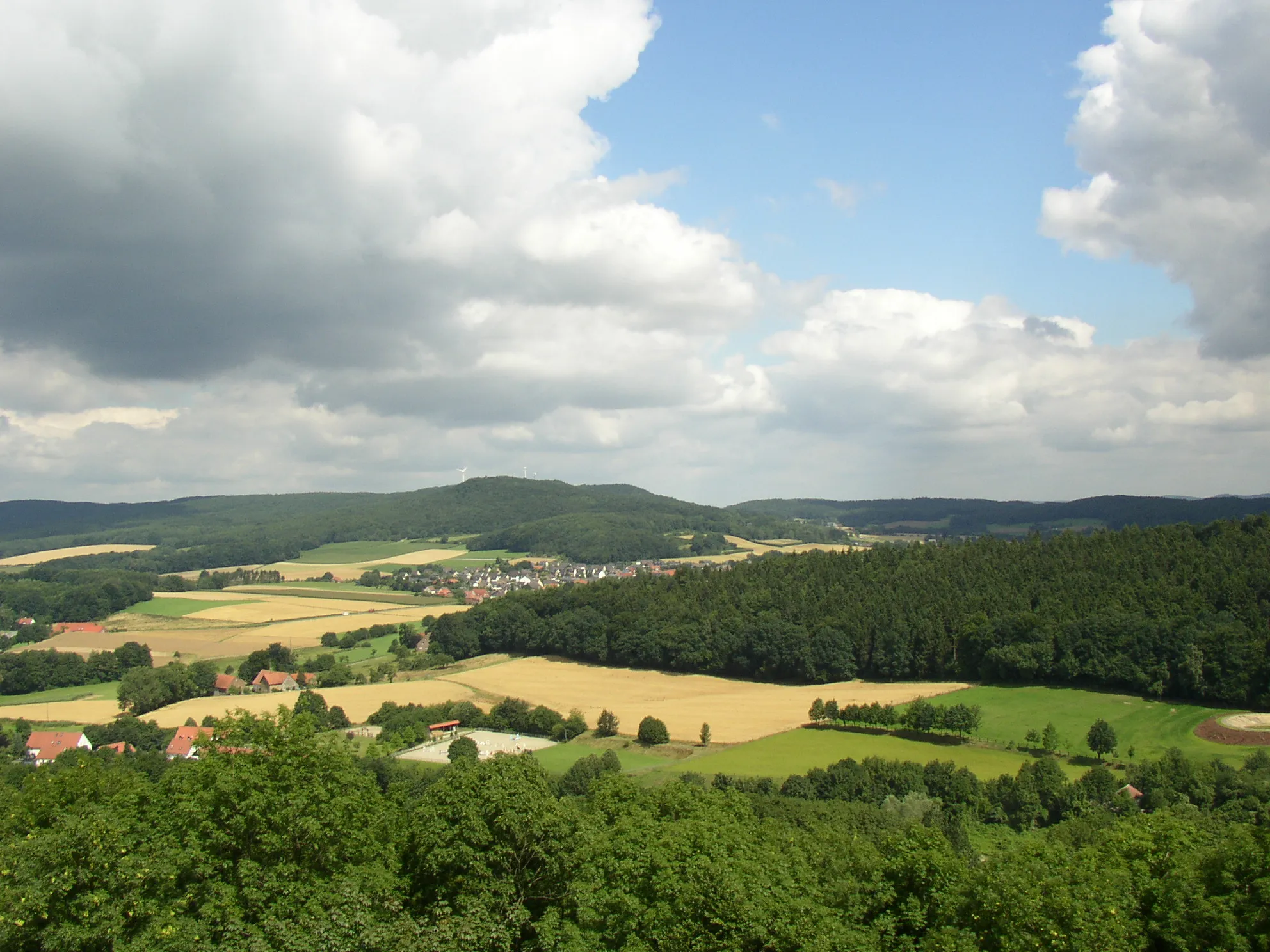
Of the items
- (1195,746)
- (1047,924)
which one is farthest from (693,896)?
(1195,746)

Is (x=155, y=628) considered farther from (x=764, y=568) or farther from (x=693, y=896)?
(x=693, y=896)

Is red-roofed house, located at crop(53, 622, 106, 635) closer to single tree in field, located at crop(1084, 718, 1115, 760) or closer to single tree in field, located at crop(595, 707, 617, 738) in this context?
single tree in field, located at crop(595, 707, 617, 738)

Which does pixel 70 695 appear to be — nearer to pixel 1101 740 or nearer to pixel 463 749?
pixel 463 749

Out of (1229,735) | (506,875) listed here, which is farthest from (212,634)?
(1229,735)

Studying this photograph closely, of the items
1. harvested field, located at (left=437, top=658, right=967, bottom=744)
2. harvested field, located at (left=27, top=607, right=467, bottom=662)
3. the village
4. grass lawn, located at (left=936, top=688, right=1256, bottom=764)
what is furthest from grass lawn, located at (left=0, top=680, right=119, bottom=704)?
grass lawn, located at (left=936, top=688, right=1256, bottom=764)

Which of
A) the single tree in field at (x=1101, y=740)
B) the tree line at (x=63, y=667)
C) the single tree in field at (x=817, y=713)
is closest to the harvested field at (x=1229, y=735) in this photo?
the single tree in field at (x=1101, y=740)

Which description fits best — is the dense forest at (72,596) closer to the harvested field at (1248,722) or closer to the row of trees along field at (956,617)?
the row of trees along field at (956,617)
